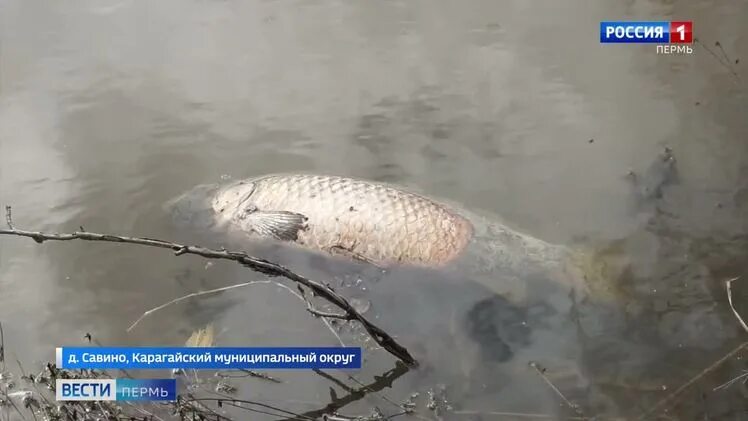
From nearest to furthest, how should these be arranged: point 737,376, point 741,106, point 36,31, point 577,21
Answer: point 737,376 < point 741,106 < point 577,21 < point 36,31

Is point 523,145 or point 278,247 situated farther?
point 523,145

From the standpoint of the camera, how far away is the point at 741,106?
358cm

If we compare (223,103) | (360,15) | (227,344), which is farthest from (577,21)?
(227,344)

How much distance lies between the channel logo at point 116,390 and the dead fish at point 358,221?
822mm

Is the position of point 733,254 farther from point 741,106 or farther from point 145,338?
point 145,338

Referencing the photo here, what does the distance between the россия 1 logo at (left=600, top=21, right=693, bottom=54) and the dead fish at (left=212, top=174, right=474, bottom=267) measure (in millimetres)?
1503

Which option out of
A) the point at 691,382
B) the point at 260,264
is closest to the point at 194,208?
the point at 260,264

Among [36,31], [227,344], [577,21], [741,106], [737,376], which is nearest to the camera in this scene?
[737,376]

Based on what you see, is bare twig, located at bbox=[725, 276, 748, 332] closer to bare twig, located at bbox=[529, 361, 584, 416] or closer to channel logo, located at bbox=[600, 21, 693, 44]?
bare twig, located at bbox=[529, 361, 584, 416]

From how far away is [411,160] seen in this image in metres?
3.63

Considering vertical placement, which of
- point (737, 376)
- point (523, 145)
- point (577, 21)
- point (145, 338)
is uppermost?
point (577, 21)

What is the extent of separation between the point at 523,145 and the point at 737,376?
1492 mm

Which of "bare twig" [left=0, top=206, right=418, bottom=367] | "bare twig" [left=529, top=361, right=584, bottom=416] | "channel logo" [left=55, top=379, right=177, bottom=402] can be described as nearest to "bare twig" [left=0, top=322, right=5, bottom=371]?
"channel logo" [left=55, top=379, right=177, bottom=402]

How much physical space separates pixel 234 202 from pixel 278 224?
1.08 ft
